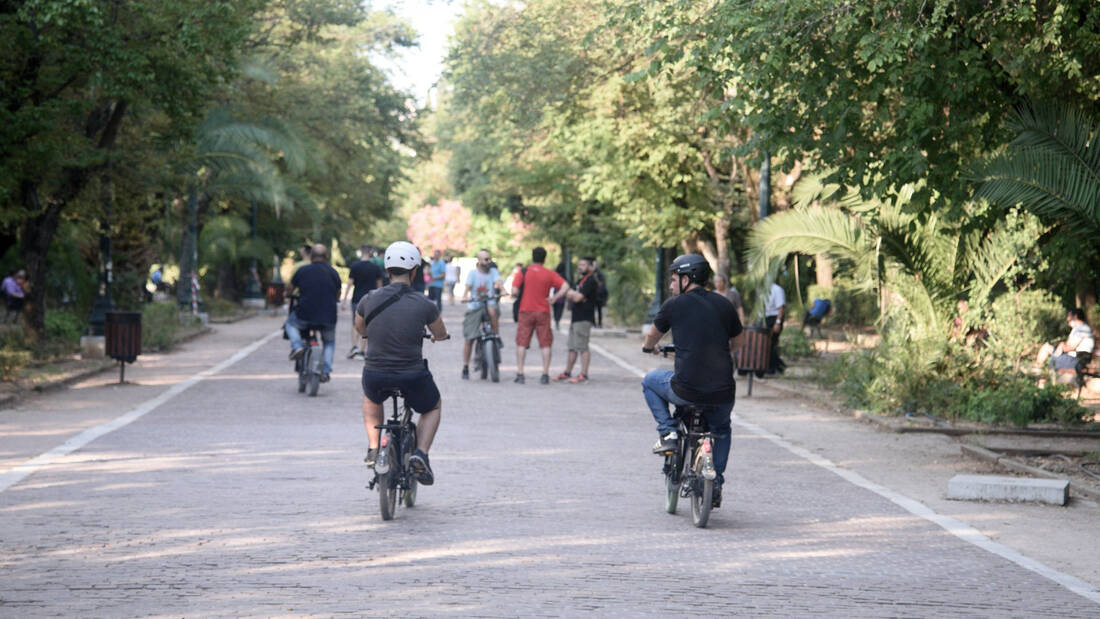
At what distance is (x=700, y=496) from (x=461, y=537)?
1641mm

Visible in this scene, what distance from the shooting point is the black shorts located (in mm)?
9336

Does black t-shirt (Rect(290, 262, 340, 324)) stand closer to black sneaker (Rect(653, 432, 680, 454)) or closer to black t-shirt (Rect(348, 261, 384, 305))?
black t-shirt (Rect(348, 261, 384, 305))

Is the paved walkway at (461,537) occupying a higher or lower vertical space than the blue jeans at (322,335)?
lower

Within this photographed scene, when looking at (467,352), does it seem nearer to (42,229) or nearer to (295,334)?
(295,334)

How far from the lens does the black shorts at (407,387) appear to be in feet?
30.6

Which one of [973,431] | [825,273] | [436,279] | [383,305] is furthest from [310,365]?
[825,273]

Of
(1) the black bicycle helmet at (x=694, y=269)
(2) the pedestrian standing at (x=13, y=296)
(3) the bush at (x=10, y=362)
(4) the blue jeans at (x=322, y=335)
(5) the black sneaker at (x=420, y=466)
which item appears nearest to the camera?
(5) the black sneaker at (x=420, y=466)

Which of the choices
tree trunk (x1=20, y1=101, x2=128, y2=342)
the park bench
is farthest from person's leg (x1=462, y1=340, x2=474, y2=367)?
the park bench

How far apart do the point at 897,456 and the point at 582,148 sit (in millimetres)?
17543

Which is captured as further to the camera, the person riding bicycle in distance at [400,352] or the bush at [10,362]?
the bush at [10,362]

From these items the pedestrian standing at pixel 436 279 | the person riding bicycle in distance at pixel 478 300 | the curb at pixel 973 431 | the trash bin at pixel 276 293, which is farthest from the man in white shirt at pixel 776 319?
the trash bin at pixel 276 293

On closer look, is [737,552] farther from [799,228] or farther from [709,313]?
[799,228]

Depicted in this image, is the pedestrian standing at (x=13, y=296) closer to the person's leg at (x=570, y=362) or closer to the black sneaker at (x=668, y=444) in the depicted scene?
the person's leg at (x=570, y=362)

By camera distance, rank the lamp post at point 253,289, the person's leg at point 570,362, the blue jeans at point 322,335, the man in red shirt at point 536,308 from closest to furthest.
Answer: the blue jeans at point 322,335 < the man in red shirt at point 536,308 < the person's leg at point 570,362 < the lamp post at point 253,289
